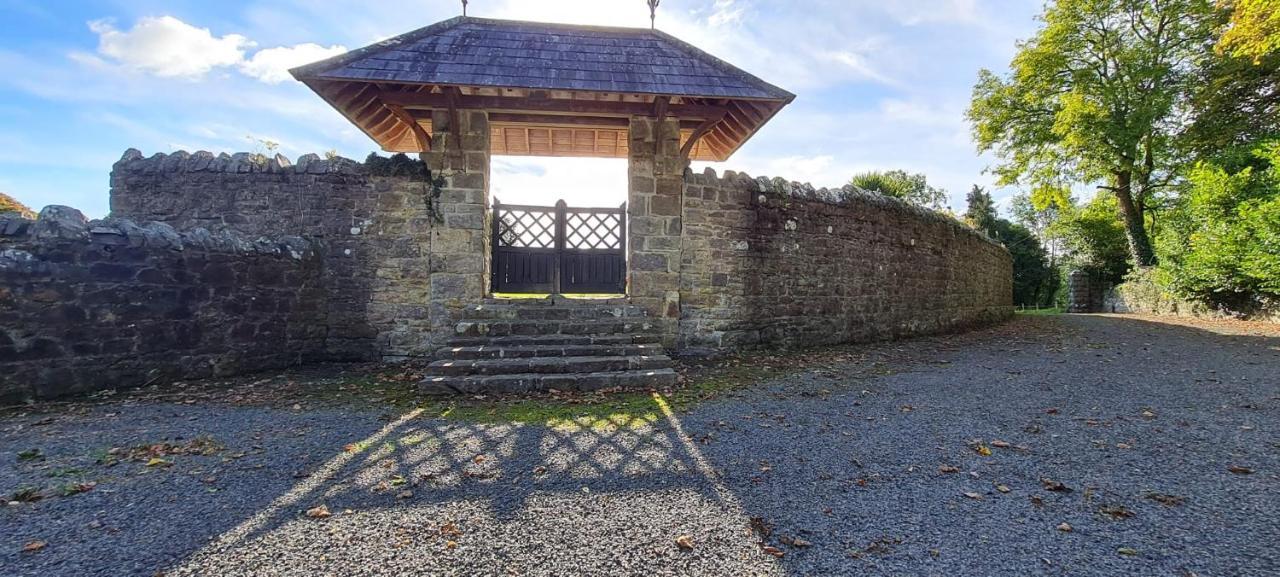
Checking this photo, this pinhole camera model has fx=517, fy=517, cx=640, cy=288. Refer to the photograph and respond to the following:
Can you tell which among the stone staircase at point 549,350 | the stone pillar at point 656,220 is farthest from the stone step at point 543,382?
the stone pillar at point 656,220

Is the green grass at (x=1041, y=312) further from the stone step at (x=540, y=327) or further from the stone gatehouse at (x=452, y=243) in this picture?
the stone step at (x=540, y=327)

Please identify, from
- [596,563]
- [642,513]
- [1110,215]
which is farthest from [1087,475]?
[1110,215]

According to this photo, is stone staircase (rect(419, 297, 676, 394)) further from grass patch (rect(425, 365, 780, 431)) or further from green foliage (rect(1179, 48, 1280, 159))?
green foliage (rect(1179, 48, 1280, 159))

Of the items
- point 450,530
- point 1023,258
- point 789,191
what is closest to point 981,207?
point 1023,258

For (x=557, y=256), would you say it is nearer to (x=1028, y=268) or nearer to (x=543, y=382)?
(x=543, y=382)

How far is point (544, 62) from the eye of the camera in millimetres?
6789

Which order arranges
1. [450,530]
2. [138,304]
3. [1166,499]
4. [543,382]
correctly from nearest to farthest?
[450,530]
[1166,499]
[138,304]
[543,382]

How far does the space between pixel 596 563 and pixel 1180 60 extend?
77.8 feet

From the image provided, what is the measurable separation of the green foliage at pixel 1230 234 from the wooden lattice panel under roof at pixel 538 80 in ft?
38.6

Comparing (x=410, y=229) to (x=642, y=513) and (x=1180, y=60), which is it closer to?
(x=642, y=513)

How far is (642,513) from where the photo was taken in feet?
8.71

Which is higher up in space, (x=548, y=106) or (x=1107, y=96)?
(x=1107, y=96)

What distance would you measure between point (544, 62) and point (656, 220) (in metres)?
2.54

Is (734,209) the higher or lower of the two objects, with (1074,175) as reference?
lower
